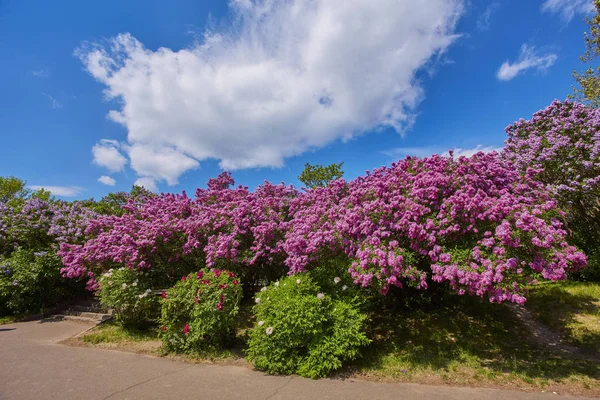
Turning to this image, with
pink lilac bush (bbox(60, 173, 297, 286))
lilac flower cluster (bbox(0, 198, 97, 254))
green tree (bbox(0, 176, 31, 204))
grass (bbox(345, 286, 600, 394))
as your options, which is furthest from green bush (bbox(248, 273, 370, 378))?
green tree (bbox(0, 176, 31, 204))

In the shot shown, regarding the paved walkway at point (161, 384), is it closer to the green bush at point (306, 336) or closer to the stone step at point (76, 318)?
the green bush at point (306, 336)

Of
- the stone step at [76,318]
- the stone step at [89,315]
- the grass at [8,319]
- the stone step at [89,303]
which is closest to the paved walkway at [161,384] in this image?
the stone step at [89,315]

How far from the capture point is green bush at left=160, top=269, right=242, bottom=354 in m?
6.75

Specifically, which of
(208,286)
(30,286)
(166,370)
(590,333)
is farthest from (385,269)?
(30,286)

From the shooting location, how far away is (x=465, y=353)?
641 cm

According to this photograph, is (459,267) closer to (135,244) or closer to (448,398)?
(448,398)

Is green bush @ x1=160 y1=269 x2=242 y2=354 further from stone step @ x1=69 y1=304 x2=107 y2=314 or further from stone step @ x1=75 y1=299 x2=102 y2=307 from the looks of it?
stone step @ x1=75 y1=299 x2=102 y2=307

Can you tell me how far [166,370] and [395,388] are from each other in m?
4.08

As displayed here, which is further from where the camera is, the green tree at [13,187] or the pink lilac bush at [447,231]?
the green tree at [13,187]

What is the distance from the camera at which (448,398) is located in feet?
15.3

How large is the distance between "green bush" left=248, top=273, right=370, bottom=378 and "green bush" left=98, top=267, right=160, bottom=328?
402 cm

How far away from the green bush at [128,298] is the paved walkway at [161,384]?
5.00 ft

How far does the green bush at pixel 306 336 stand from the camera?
18.4 feet

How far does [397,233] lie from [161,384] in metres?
4.83
